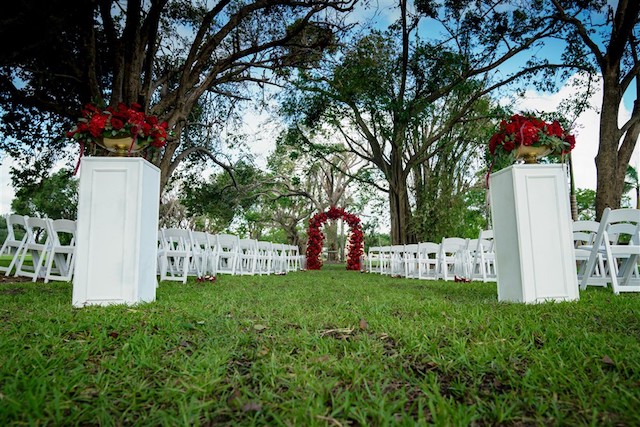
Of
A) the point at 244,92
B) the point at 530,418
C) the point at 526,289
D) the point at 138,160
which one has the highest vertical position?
the point at 244,92

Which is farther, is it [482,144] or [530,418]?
[482,144]

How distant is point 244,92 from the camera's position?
44.6 feet

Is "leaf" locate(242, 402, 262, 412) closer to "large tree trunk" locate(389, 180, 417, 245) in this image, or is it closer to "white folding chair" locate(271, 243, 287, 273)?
"white folding chair" locate(271, 243, 287, 273)

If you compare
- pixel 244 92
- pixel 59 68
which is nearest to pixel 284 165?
pixel 244 92

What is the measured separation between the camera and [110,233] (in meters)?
3.73

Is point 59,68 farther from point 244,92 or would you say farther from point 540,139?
point 540,139

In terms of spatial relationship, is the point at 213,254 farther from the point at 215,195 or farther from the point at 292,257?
the point at 215,195

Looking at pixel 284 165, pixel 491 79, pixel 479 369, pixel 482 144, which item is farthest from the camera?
pixel 284 165

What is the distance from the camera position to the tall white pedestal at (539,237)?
12.2 feet

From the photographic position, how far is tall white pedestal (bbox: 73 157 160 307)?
365 centimetres

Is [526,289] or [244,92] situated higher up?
[244,92]

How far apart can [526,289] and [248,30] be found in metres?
9.81

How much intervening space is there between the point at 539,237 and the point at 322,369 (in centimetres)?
289

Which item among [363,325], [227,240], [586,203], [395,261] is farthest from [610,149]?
[586,203]
